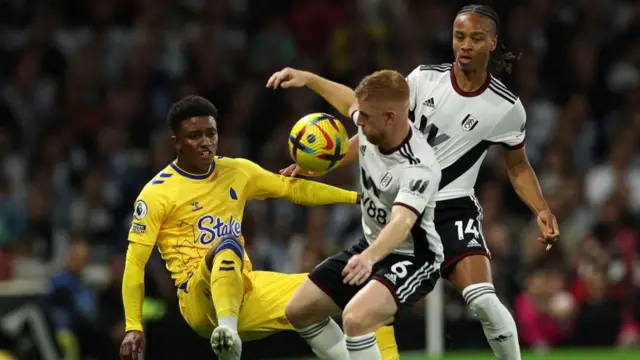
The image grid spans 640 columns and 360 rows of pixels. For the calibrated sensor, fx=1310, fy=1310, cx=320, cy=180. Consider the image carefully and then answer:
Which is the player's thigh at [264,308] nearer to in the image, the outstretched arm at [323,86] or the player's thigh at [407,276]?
the player's thigh at [407,276]

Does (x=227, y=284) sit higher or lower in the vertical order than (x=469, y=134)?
lower

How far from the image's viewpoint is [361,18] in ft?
49.2

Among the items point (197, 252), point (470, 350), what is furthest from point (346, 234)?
point (197, 252)

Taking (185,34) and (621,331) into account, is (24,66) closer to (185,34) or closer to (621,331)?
(185,34)

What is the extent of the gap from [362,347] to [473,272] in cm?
88

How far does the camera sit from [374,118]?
263 inches

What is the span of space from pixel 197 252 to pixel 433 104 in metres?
1.61

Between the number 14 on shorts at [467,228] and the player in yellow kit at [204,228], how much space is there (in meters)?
0.69

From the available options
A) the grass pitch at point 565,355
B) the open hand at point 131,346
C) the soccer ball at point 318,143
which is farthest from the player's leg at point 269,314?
the grass pitch at point 565,355

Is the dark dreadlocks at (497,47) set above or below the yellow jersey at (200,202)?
above

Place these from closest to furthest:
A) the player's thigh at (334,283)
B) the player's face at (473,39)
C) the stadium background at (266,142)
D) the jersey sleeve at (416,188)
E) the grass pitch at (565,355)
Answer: the jersey sleeve at (416,188) < the player's thigh at (334,283) < the player's face at (473,39) < the grass pitch at (565,355) < the stadium background at (266,142)

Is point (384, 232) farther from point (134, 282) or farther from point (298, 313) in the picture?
point (134, 282)

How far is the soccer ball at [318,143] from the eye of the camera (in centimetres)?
731

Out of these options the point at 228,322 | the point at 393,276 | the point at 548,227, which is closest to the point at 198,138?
the point at 228,322
